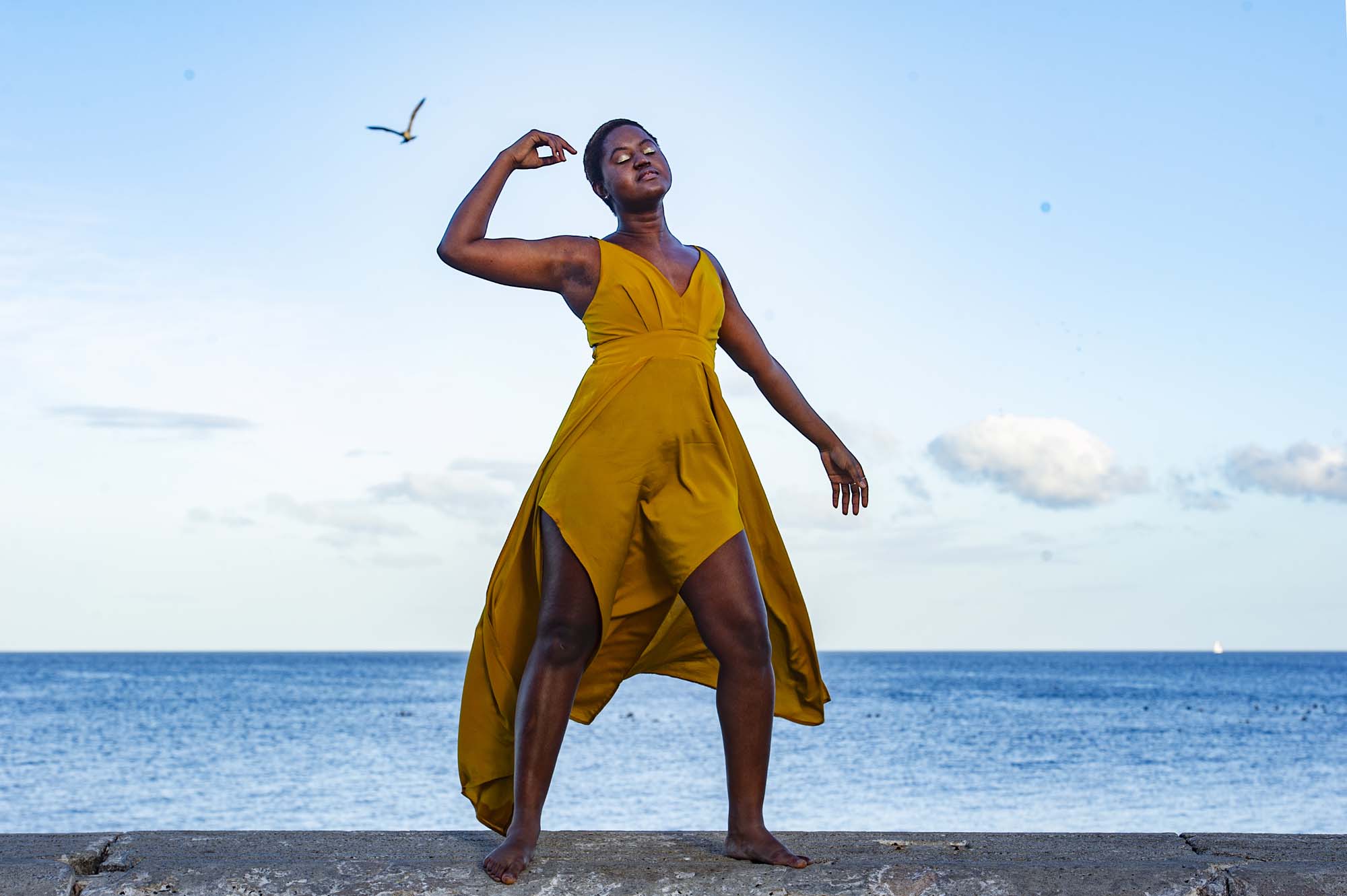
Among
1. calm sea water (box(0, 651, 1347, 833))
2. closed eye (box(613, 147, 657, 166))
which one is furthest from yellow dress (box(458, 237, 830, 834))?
calm sea water (box(0, 651, 1347, 833))

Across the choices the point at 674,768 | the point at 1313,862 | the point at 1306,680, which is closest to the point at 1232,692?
the point at 1306,680

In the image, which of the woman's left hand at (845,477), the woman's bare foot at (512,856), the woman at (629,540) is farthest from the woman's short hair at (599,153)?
the woman's bare foot at (512,856)

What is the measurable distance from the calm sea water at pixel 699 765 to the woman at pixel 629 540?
9.05m

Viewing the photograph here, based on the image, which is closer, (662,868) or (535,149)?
(662,868)

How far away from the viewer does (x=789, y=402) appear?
13.0ft

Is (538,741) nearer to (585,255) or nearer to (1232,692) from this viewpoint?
(585,255)

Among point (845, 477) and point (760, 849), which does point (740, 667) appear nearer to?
point (760, 849)

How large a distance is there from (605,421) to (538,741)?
34.4 inches

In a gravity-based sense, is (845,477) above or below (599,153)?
below

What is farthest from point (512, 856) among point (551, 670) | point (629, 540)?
point (629, 540)

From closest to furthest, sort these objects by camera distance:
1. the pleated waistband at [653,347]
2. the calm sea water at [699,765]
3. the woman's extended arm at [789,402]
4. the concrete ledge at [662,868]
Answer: the concrete ledge at [662,868]
the pleated waistband at [653,347]
the woman's extended arm at [789,402]
the calm sea water at [699,765]

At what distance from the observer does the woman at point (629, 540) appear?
11.2 ft

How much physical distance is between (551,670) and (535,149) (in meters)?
1.45

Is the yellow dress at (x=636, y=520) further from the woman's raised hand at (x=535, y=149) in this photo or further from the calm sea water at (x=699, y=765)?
the calm sea water at (x=699, y=765)
